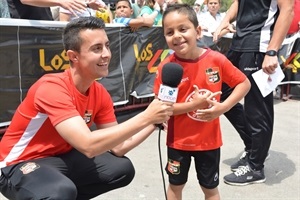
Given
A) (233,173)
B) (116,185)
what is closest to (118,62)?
(233,173)

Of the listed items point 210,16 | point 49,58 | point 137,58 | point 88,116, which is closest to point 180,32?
point 88,116

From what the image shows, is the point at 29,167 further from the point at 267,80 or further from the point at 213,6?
the point at 213,6

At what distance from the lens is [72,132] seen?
226cm

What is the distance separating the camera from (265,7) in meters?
3.42

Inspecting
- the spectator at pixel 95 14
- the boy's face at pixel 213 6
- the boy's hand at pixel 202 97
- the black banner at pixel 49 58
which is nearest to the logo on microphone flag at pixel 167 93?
the boy's hand at pixel 202 97

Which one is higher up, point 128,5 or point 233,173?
point 128,5

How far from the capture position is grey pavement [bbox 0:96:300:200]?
3.48 m

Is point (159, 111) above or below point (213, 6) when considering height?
above

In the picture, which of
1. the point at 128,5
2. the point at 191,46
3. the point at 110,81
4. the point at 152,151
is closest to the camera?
the point at 191,46

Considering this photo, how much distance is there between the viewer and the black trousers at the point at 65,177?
2.37m

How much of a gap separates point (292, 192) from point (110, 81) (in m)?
2.45

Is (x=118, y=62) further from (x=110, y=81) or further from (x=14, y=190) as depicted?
(x=14, y=190)

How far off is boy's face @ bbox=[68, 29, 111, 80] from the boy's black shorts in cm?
78

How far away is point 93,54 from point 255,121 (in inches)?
67.5
